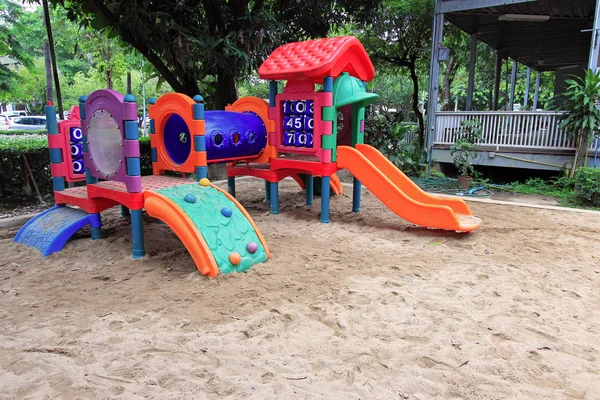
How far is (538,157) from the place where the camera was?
8922mm

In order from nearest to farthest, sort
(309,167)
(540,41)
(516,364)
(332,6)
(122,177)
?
1. (516,364)
2. (122,177)
3. (309,167)
4. (332,6)
5. (540,41)

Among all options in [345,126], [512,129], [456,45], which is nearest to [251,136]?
[345,126]

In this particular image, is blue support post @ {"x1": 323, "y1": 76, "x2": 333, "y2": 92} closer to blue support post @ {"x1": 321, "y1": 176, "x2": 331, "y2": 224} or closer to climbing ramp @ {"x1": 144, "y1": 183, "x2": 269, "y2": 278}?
blue support post @ {"x1": 321, "y1": 176, "x2": 331, "y2": 224}

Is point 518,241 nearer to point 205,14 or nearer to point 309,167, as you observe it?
point 309,167

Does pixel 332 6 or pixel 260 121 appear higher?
pixel 332 6

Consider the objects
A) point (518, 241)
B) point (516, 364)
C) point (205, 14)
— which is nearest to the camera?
point (516, 364)

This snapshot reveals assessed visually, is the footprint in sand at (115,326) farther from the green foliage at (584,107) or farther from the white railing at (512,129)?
the white railing at (512,129)

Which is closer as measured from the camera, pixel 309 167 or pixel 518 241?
pixel 518 241

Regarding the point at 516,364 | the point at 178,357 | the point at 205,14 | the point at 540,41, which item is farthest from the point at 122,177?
the point at 540,41

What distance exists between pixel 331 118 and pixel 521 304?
3.59m

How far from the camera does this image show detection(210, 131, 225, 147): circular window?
6.02 meters

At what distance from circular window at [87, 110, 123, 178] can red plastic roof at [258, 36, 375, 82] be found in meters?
2.52

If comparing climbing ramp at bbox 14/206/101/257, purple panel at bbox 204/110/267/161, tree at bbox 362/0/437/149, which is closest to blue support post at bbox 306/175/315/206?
purple panel at bbox 204/110/267/161

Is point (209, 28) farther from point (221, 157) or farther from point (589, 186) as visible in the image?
point (589, 186)
